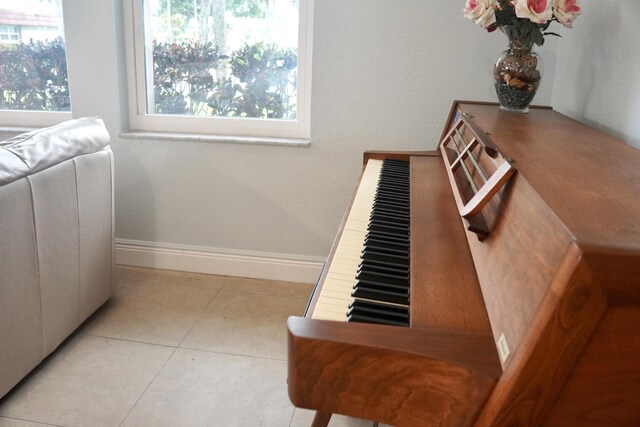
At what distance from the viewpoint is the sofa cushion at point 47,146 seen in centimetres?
155

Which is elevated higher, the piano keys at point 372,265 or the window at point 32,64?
the window at point 32,64

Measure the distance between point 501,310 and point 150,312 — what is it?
1.83 metres

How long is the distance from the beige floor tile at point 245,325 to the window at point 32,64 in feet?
4.41

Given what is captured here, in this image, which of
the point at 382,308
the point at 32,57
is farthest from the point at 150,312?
Result: the point at 382,308

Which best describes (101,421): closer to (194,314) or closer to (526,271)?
(194,314)

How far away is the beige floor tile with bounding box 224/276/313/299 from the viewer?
245cm

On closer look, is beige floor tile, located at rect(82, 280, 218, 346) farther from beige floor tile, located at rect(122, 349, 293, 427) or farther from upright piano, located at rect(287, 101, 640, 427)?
upright piano, located at rect(287, 101, 640, 427)

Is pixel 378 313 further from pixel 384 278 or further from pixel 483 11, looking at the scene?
pixel 483 11

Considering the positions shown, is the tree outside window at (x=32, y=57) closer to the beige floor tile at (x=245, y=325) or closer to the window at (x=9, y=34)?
the window at (x=9, y=34)

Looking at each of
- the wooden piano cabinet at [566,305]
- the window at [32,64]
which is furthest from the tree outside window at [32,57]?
the wooden piano cabinet at [566,305]

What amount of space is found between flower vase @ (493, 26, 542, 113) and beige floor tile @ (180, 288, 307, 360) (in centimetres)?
125

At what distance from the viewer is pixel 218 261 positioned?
2.60m

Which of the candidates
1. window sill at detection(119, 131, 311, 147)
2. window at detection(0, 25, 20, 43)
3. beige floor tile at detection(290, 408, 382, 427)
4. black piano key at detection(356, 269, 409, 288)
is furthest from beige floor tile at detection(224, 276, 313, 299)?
window at detection(0, 25, 20, 43)

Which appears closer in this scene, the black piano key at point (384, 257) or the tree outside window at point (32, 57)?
the black piano key at point (384, 257)
